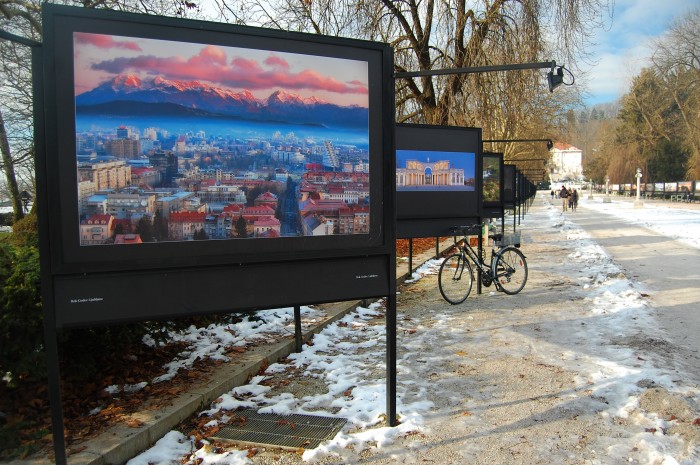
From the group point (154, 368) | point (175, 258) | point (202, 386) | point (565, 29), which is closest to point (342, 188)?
point (175, 258)

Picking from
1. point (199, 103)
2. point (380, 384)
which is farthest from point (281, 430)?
point (199, 103)

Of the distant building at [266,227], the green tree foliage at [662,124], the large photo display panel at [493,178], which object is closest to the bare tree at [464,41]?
the large photo display panel at [493,178]

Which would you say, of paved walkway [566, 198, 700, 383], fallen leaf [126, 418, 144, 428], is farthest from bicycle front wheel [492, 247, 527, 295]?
fallen leaf [126, 418, 144, 428]

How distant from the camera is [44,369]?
365cm

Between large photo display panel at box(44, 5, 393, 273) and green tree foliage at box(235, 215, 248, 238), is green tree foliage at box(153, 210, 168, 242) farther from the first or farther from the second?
green tree foliage at box(235, 215, 248, 238)

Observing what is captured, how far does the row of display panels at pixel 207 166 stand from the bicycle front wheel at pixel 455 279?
4.83 m

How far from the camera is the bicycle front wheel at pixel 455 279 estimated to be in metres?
8.51

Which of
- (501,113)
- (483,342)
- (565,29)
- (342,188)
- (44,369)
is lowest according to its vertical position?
(483,342)

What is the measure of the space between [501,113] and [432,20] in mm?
3315

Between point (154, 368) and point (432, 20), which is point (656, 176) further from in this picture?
point (154, 368)

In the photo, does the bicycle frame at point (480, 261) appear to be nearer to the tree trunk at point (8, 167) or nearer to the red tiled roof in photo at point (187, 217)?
the red tiled roof in photo at point (187, 217)

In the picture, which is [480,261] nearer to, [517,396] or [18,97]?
[517,396]

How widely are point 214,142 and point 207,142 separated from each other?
0.14 ft

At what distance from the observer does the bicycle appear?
8.54m
